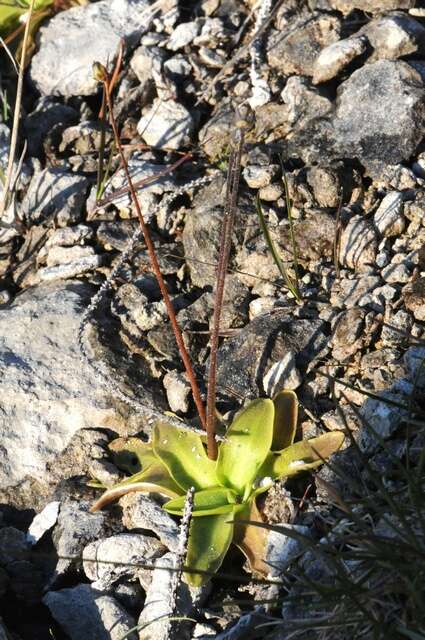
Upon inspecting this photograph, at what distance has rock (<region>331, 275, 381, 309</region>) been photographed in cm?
327

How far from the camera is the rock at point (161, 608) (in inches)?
102

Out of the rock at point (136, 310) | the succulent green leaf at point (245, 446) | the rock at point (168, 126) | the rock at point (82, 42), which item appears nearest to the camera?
the succulent green leaf at point (245, 446)

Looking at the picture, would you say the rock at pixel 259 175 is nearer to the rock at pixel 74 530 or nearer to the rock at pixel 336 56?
the rock at pixel 336 56

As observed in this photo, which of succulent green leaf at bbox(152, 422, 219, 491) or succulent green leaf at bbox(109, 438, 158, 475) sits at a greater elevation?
succulent green leaf at bbox(152, 422, 219, 491)

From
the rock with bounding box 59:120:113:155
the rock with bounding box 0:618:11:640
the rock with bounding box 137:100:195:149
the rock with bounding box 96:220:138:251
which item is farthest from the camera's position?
the rock with bounding box 59:120:113:155

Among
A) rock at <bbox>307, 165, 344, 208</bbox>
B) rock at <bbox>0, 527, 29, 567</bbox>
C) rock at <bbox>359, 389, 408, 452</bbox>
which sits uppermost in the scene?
rock at <bbox>307, 165, 344, 208</bbox>

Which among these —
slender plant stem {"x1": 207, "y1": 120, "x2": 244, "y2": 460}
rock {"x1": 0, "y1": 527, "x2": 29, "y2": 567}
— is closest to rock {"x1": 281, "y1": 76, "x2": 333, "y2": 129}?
slender plant stem {"x1": 207, "y1": 120, "x2": 244, "y2": 460}

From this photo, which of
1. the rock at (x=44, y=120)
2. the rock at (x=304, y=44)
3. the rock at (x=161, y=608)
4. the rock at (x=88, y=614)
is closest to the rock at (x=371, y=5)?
the rock at (x=304, y=44)

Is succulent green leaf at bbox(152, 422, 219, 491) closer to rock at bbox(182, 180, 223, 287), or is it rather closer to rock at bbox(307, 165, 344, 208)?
rock at bbox(182, 180, 223, 287)

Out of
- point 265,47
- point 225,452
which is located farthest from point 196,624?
point 265,47

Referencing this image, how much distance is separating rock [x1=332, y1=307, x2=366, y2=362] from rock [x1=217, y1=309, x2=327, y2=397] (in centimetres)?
5

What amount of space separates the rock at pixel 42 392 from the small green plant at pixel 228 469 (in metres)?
0.28

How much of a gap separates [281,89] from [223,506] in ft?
6.59

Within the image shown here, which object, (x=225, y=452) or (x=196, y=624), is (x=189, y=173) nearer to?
(x=225, y=452)
